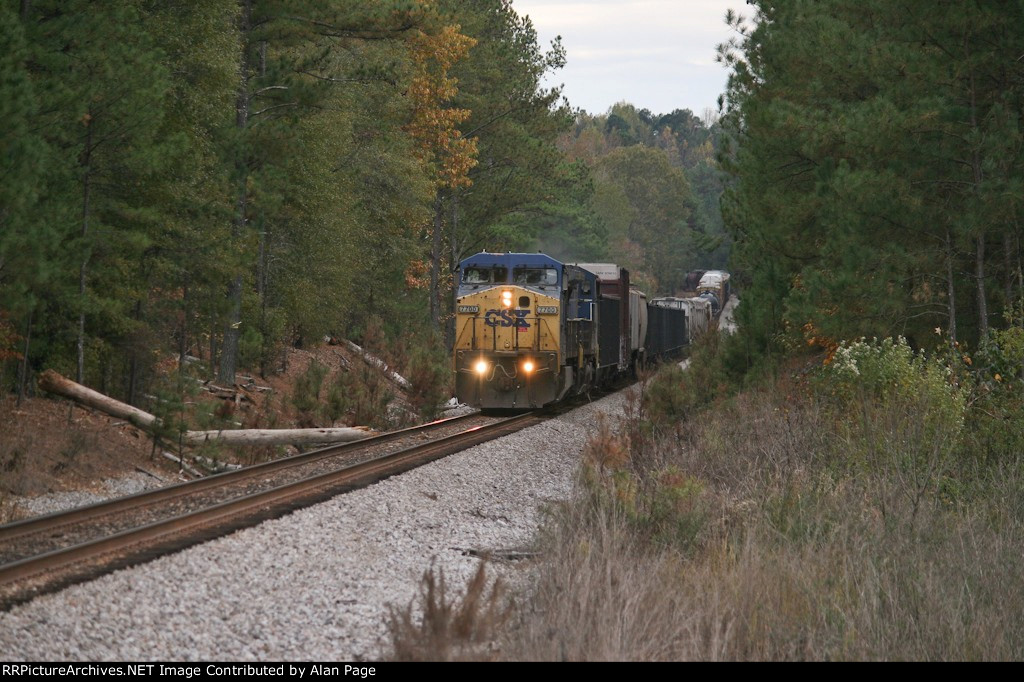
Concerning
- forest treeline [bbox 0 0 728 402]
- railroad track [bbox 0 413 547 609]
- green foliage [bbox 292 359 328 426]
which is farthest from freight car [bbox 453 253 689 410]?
railroad track [bbox 0 413 547 609]

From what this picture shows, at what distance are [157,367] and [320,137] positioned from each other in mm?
6877

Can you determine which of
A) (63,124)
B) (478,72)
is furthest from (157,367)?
(478,72)

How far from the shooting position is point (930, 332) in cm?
1736

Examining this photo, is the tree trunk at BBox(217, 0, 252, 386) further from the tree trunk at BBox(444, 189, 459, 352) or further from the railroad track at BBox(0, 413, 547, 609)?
the tree trunk at BBox(444, 189, 459, 352)

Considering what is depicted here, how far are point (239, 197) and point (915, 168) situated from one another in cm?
1274

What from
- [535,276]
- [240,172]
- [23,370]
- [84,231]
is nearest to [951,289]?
[535,276]

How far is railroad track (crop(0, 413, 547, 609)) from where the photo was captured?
7.60 metres

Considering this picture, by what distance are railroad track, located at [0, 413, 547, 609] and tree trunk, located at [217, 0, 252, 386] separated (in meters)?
8.09

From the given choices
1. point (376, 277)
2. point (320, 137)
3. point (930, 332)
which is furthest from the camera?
point (376, 277)

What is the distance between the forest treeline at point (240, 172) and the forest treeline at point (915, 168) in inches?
342

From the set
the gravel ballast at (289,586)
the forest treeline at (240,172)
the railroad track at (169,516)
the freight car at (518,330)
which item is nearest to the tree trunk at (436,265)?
the forest treeline at (240,172)

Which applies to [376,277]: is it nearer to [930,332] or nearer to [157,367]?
[157,367]

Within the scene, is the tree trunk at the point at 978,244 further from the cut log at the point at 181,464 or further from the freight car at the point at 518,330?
the cut log at the point at 181,464
